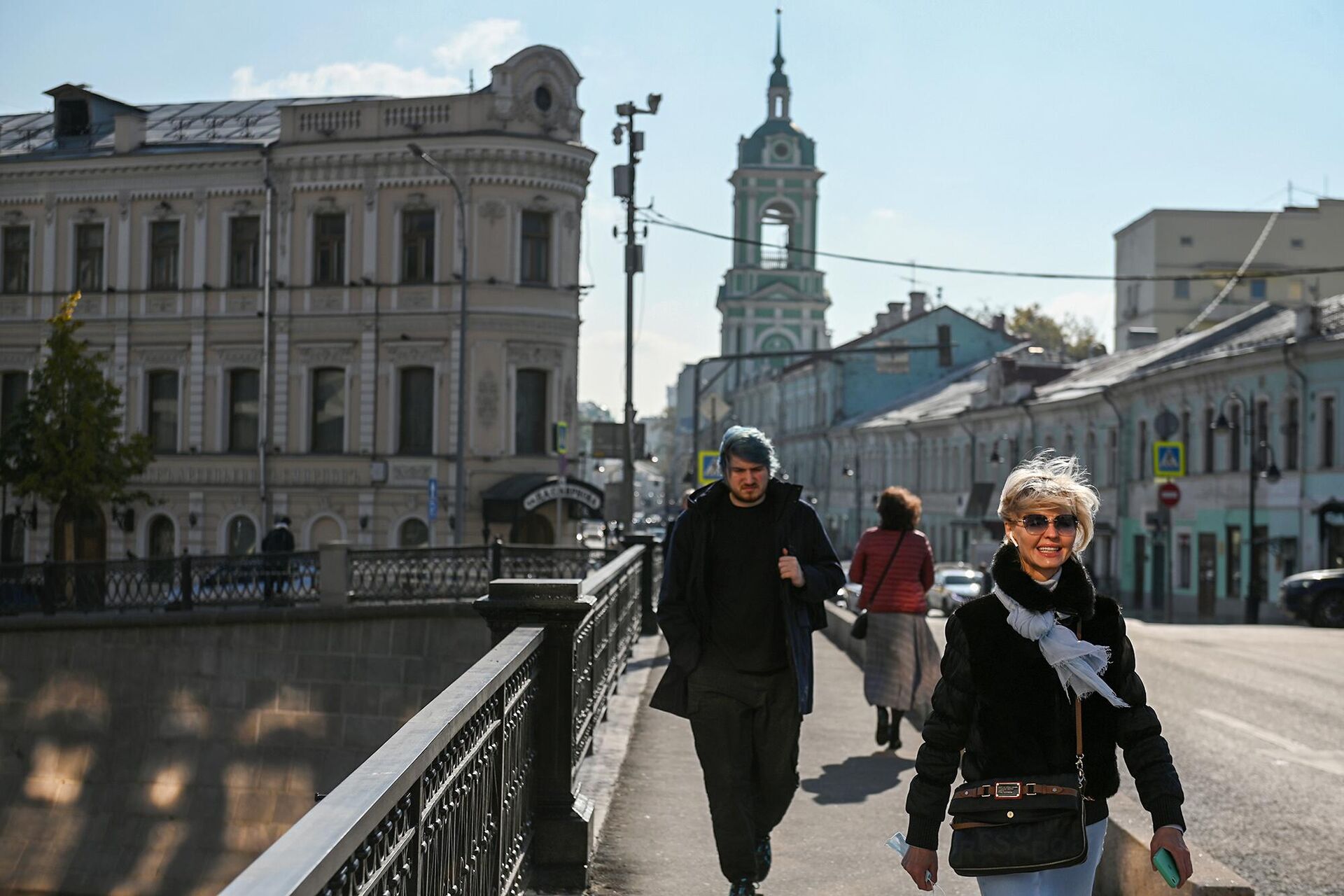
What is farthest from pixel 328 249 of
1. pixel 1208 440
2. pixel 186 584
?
pixel 1208 440

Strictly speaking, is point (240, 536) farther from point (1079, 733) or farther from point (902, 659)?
point (1079, 733)

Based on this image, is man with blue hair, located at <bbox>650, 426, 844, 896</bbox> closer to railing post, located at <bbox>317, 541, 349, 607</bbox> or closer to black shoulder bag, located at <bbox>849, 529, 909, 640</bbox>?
black shoulder bag, located at <bbox>849, 529, 909, 640</bbox>

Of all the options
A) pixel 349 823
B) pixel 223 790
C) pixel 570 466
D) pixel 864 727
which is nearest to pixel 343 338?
pixel 570 466

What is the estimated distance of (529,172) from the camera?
38.4 m

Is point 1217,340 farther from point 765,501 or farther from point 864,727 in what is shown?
point 765,501

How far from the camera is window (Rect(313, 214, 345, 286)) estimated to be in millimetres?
39562

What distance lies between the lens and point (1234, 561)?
45375mm

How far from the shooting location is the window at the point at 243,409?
4038cm

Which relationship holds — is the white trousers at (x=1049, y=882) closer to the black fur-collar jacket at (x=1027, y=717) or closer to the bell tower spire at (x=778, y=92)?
the black fur-collar jacket at (x=1027, y=717)

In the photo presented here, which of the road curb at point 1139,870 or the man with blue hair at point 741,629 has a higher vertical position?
the man with blue hair at point 741,629

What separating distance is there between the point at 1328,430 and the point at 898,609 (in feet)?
112

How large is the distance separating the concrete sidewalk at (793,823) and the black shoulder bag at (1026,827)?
312 cm

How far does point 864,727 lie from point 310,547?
29.6m

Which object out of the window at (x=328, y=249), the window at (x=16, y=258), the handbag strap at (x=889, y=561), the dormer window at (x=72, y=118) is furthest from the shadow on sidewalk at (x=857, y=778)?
the dormer window at (x=72, y=118)
